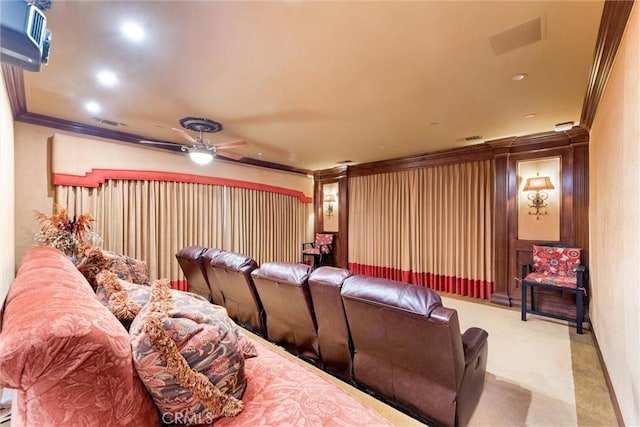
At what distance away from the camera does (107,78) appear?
2461 millimetres

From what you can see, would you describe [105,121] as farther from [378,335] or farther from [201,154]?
[378,335]

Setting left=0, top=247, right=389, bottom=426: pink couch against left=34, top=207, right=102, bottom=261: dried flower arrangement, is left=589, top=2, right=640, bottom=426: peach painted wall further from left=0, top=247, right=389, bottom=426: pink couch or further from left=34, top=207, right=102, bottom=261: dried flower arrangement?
left=34, top=207, right=102, bottom=261: dried flower arrangement

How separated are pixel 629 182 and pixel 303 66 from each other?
2270 mm

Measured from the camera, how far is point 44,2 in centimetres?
153

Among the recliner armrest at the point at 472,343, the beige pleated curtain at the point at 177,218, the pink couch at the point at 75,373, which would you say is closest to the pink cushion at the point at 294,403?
the pink couch at the point at 75,373

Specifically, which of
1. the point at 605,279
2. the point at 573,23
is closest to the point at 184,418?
the point at 573,23

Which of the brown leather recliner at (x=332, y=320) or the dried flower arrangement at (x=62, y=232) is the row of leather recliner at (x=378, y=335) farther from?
the dried flower arrangement at (x=62, y=232)

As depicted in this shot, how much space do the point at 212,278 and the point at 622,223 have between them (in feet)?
11.2

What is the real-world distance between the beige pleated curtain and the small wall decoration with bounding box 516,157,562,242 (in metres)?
4.54

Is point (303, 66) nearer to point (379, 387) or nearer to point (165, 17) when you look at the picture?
point (165, 17)

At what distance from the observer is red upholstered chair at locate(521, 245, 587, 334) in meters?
3.21

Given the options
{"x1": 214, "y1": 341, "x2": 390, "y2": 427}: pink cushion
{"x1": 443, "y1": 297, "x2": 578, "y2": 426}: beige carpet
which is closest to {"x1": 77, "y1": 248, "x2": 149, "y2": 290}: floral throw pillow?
{"x1": 214, "y1": 341, "x2": 390, "y2": 427}: pink cushion

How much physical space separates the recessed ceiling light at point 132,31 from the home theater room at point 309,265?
0.01 metres

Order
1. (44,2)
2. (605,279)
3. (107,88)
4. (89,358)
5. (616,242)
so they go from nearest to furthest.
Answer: (89,358) → (44,2) → (616,242) → (605,279) → (107,88)
